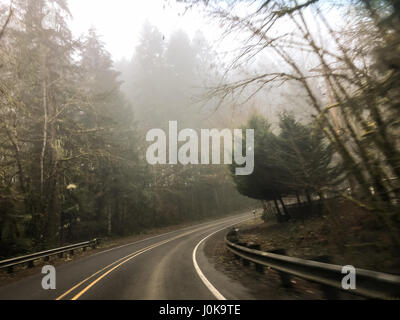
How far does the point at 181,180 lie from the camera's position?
33812 mm

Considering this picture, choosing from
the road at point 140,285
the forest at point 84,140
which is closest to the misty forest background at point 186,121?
the forest at point 84,140

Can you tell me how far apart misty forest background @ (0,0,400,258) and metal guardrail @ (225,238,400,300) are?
1.46 meters

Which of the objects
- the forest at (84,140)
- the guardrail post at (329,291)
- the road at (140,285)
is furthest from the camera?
the forest at (84,140)

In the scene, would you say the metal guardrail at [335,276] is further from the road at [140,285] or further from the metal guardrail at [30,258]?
the metal guardrail at [30,258]

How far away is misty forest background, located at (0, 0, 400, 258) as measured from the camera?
394cm

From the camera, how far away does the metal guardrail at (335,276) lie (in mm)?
2801

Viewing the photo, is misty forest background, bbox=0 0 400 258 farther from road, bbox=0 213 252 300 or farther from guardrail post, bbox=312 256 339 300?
road, bbox=0 213 252 300

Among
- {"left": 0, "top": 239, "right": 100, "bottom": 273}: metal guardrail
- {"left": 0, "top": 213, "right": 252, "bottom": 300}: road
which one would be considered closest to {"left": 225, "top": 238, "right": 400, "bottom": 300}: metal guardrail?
{"left": 0, "top": 213, "right": 252, "bottom": 300}: road

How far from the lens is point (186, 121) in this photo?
3666cm

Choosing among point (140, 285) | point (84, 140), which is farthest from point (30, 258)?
point (84, 140)

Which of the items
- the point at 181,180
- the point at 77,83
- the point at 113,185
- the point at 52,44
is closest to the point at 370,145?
the point at 52,44

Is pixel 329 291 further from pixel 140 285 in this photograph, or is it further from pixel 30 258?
pixel 30 258

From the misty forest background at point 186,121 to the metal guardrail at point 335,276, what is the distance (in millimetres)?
1465

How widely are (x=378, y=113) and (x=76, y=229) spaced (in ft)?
85.0
